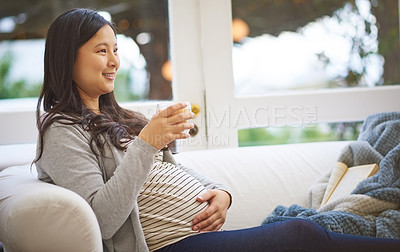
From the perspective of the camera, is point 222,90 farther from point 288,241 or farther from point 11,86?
point 288,241

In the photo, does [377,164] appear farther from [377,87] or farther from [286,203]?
[377,87]

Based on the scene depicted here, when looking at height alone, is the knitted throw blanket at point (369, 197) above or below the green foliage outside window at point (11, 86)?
below

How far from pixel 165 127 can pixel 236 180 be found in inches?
30.8

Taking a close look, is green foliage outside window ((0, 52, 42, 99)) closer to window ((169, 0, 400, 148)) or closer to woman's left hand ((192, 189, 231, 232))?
window ((169, 0, 400, 148))

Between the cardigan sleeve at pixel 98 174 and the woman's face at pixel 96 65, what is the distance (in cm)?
22

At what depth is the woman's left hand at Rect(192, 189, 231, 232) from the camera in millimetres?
1481

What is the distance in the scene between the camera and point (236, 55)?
2621mm

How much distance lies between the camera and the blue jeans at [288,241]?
4.35ft

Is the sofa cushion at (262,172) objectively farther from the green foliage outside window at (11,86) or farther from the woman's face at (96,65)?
the green foliage outside window at (11,86)

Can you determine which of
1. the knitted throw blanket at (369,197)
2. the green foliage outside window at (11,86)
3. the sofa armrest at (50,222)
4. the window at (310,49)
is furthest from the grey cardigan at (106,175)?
the window at (310,49)

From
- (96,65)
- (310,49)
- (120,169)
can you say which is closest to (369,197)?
(120,169)

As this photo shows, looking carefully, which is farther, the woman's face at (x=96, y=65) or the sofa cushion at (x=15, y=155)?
the sofa cushion at (x=15, y=155)

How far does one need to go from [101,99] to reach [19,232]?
68 cm

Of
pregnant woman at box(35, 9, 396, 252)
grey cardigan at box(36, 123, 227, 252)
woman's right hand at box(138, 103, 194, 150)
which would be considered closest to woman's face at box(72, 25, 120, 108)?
pregnant woman at box(35, 9, 396, 252)
